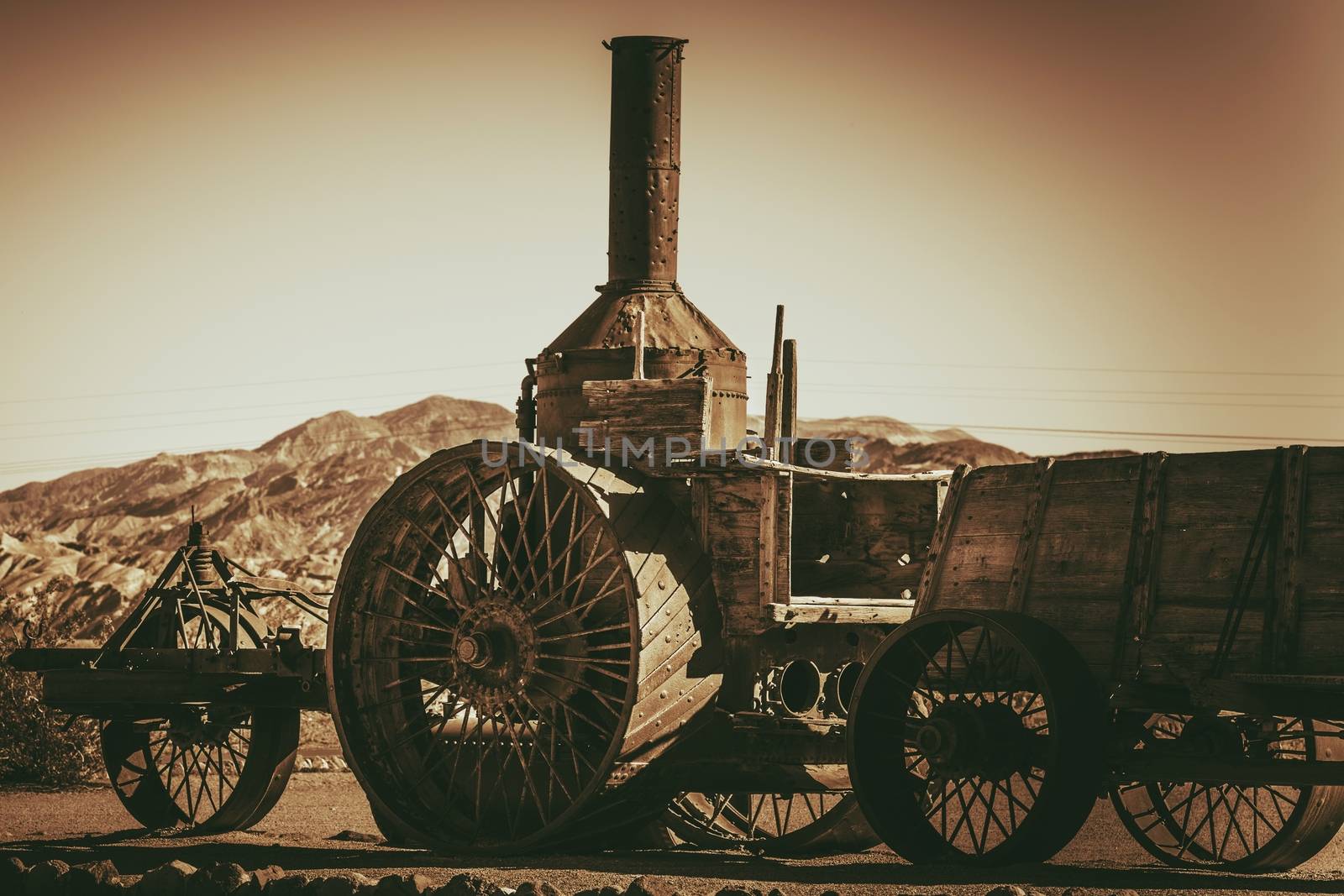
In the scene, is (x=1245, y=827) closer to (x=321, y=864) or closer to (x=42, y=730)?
(x=321, y=864)

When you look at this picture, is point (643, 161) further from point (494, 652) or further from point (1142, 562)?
point (1142, 562)

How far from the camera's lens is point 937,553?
8859mm

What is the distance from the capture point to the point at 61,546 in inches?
1251

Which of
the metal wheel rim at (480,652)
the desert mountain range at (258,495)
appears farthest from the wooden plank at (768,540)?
the desert mountain range at (258,495)

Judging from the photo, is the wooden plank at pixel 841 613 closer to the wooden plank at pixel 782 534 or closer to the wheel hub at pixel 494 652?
the wooden plank at pixel 782 534

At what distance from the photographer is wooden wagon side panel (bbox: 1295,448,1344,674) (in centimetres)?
702

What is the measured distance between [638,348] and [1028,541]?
332 centimetres

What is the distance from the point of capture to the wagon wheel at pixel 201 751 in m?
11.7

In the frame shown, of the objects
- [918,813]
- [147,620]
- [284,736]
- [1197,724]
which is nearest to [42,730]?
[147,620]

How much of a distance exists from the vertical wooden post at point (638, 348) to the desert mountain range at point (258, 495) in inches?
556

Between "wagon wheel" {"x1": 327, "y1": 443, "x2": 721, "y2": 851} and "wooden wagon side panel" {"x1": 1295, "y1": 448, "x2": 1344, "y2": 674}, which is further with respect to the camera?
"wagon wheel" {"x1": 327, "y1": 443, "x2": 721, "y2": 851}

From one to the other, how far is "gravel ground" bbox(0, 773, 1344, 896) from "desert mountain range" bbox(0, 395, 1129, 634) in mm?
11273

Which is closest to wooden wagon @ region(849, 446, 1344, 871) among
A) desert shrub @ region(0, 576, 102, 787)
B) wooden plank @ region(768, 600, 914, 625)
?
wooden plank @ region(768, 600, 914, 625)

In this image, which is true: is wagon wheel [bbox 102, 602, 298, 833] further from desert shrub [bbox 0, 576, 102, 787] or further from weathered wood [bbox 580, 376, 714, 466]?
weathered wood [bbox 580, 376, 714, 466]
